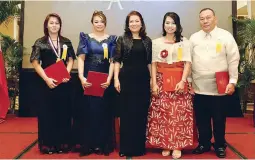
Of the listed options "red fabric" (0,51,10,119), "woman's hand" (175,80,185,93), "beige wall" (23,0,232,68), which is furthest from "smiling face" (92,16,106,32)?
"red fabric" (0,51,10,119)

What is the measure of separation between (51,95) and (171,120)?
1.17 m

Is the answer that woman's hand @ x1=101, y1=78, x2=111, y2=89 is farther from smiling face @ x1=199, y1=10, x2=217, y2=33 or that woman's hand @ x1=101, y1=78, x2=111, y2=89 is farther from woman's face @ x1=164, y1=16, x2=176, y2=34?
smiling face @ x1=199, y1=10, x2=217, y2=33

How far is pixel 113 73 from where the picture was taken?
2.97 m

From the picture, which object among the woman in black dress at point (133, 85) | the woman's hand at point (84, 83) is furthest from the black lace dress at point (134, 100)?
the woman's hand at point (84, 83)

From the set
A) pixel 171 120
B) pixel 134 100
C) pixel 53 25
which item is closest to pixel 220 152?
pixel 171 120

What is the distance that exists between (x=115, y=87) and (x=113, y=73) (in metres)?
0.15

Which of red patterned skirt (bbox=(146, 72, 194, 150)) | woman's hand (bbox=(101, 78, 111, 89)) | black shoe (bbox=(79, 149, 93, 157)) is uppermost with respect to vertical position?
woman's hand (bbox=(101, 78, 111, 89))

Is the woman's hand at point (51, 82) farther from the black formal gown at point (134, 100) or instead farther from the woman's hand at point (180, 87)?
the woman's hand at point (180, 87)

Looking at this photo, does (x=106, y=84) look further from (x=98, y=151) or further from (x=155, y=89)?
(x=98, y=151)

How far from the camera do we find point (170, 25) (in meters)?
2.83

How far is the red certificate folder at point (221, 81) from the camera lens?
2.83 meters

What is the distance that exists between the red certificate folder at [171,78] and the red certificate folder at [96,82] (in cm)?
56

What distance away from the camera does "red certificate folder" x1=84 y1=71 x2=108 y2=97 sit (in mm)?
2889

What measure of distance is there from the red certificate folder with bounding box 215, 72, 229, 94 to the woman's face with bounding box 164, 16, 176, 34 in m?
0.57
